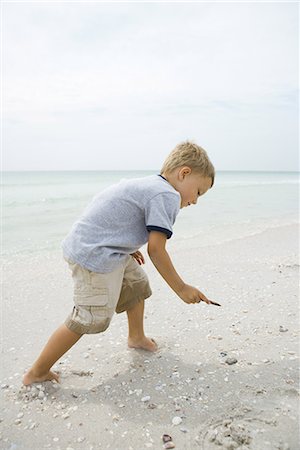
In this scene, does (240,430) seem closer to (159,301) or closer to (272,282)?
(159,301)

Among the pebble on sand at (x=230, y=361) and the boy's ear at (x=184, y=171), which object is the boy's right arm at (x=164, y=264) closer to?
the boy's ear at (x=184, y=171)

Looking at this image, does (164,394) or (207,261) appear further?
(207,261)

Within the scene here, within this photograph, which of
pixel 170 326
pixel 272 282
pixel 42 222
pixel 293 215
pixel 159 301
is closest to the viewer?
pixel 170 326

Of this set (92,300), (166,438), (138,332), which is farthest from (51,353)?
(166,438)

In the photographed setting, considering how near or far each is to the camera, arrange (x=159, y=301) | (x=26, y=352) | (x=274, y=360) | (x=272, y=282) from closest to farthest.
Result: 1. (x=274, y=360)
2. (x=26, y=352)
3. (x=159, y=301)
4. (x=272, y=282)

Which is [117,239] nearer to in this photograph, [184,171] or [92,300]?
[92,300]

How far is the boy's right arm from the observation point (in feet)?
7.34

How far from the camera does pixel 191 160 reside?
2.44 metres

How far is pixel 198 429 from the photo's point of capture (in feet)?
6.81

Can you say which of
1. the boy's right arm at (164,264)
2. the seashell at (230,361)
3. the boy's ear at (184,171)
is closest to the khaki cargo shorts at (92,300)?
the boy's right arm at (164,264)

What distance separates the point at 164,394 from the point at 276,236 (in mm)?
5753

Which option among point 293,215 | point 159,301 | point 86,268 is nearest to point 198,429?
point 86,268

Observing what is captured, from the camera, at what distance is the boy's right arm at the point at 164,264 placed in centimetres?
224

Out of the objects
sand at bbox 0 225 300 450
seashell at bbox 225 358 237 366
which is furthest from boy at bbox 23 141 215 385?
seashell at bbox 225 358 237 366
